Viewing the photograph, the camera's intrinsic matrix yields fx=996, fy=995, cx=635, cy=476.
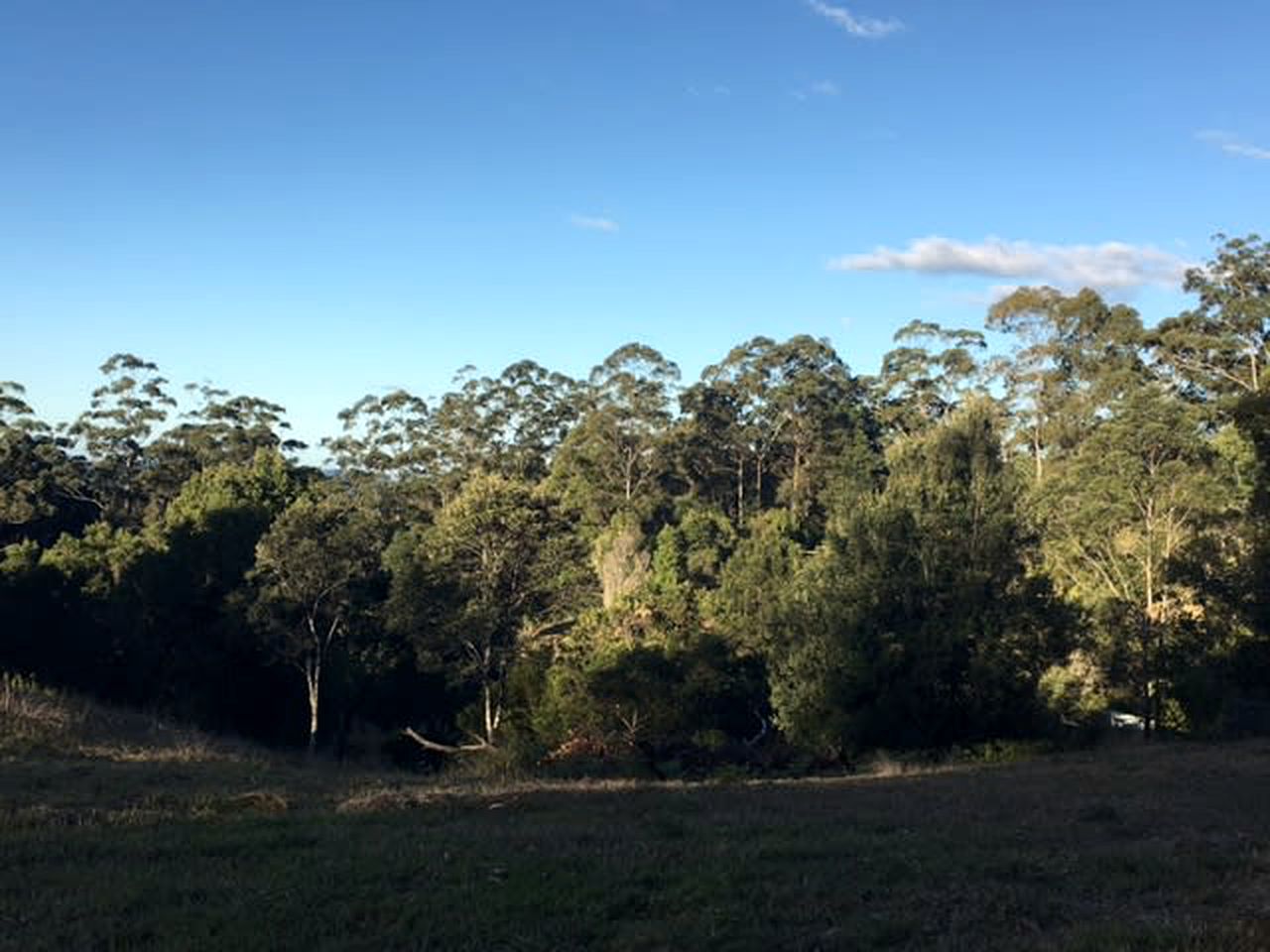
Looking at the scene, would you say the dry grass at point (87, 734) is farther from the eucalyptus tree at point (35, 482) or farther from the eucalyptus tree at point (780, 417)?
the eucalyptus tree at point (780, 417)

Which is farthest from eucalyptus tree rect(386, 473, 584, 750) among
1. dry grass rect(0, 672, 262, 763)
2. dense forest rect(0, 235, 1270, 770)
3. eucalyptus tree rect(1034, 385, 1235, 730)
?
eucalyptus tree rect(1034, 385, 1235, 730)

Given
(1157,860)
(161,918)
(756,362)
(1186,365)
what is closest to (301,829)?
(161,918)

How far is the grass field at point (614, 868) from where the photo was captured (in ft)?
18.2

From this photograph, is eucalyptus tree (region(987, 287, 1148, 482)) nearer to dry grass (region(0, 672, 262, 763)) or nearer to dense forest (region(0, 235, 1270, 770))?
dense forest (region(0, 235, 1270, 770))

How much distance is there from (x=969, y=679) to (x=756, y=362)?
36.0m

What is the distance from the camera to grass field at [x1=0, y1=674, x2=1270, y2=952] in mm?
5551

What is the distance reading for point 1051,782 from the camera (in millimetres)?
13945

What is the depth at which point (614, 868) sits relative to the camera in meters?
7.09

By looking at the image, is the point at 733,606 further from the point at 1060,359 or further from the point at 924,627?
the point at 1060,359

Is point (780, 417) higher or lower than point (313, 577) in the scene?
higher

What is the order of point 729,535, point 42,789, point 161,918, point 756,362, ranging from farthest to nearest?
point 756,362
point 729,535
point 42,789
point 161,918

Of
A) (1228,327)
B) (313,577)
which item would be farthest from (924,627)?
(1228,327)

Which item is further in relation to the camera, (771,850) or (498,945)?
(771,850)

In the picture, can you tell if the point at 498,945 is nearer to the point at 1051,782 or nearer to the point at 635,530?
the point at 1051,782
